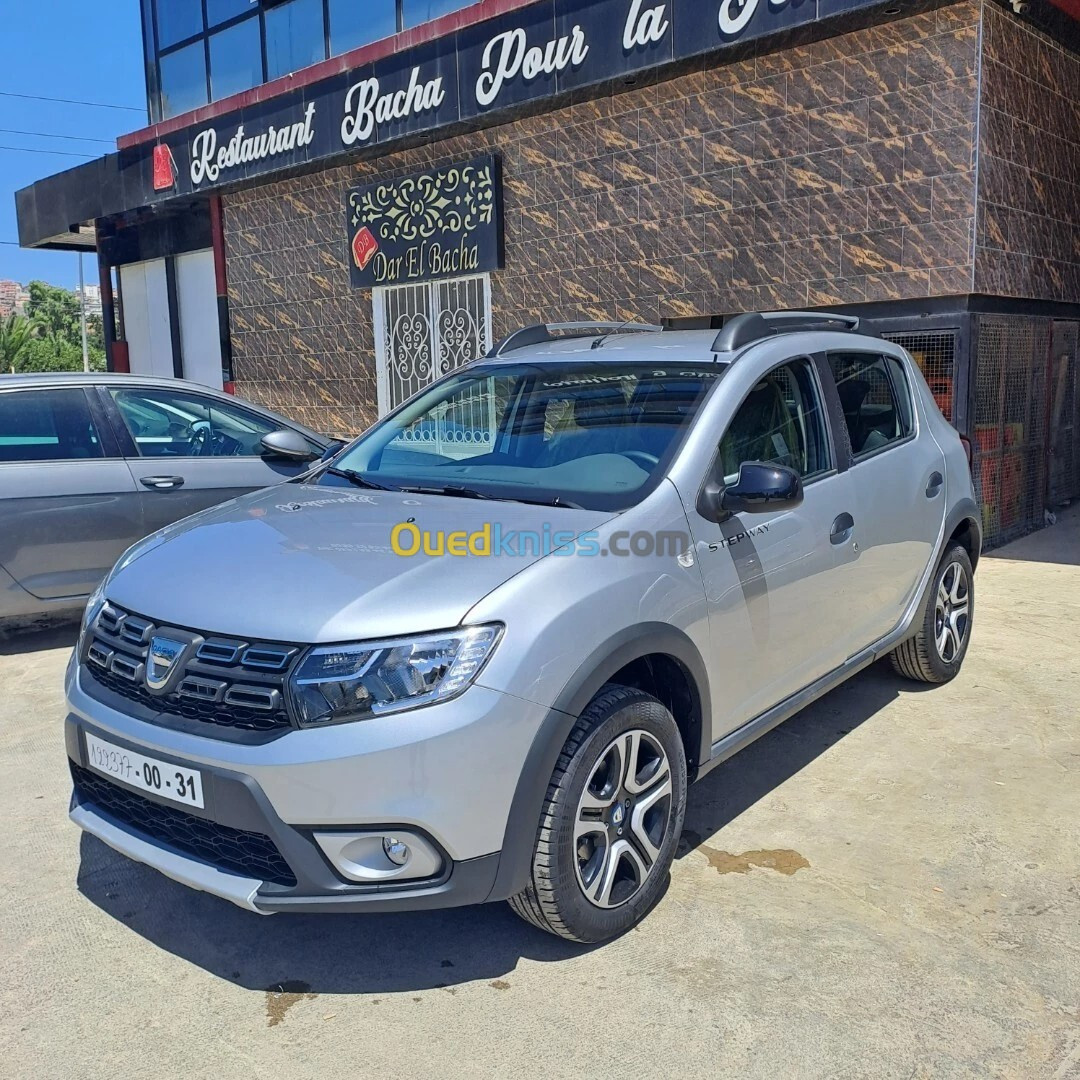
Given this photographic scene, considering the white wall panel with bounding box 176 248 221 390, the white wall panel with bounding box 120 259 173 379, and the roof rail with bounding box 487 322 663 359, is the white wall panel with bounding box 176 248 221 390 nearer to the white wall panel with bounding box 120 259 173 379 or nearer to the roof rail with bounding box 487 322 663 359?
the white wall panel with bounding box 120 259 173 379

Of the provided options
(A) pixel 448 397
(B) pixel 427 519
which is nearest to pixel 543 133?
(A) pixel 448 397

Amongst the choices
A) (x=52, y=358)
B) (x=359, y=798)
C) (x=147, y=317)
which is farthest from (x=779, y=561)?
(x=52, y=358)

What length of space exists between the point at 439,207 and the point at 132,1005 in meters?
9.76

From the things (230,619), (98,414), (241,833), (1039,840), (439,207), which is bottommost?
(1039,840)

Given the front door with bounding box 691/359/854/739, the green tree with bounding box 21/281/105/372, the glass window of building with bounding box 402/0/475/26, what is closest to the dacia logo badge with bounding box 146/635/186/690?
the front door with bounding box 691/359/854/739

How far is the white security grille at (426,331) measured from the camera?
11.0 metres

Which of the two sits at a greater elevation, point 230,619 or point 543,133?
point 543,133

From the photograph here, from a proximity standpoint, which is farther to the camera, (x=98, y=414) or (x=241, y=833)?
(x=98, y=414)

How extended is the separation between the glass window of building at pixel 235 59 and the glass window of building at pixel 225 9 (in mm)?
137

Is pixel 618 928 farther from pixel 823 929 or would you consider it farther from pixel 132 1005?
pixel 132 1005

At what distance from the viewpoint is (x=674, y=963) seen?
9.11ft

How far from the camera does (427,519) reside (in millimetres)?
3102

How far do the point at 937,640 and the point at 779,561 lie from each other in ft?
6.03

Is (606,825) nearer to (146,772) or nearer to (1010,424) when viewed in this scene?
(146,772)
